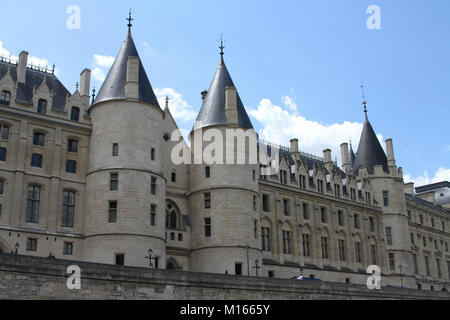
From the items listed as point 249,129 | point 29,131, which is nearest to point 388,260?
point 249,129

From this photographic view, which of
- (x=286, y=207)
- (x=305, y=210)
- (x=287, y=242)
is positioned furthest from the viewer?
(x=305, y=210)

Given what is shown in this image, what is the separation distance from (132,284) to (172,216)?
2026 centimetres

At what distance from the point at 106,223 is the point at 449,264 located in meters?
53.0

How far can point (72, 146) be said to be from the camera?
134ft

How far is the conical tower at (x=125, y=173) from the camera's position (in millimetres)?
37875

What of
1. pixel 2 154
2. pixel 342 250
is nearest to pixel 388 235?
pixel 342 250

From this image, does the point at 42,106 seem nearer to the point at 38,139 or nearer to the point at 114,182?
the point at 38,139

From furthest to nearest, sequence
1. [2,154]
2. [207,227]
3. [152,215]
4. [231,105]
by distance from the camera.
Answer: [231,105]
[207,227]
[152,215]
[2,154]

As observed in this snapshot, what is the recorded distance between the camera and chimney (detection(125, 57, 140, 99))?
41.2m

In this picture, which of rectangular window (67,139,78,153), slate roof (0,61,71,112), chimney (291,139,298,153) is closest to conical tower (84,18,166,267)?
rectangular window (67,139,78,153)

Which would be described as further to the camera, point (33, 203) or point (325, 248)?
point (325, 248)

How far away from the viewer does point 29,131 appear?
128 ft

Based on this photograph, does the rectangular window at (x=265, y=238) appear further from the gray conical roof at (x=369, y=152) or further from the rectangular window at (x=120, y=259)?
the gray conical roof at (x=369, y=152)
